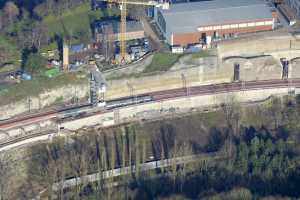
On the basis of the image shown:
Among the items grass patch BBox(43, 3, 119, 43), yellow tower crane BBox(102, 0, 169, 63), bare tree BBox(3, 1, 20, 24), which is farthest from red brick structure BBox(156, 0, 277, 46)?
bare tree BBox(3, 1, 20, 24)

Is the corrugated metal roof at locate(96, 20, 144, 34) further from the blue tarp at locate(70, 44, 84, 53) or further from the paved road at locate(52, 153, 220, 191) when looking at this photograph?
the paved road at locate(52, 153, 220, 191)

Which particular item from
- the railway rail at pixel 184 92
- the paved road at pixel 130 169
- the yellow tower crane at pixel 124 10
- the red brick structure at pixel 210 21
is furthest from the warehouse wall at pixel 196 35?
the paved road at pixel 130 169

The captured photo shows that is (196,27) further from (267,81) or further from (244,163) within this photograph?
(244,163)

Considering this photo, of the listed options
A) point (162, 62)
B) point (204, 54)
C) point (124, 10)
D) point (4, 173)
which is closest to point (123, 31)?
point (124, 10)

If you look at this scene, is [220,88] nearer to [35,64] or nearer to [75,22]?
[75,22]

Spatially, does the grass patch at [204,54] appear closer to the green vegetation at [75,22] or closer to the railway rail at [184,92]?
the railway rail at [184,92]

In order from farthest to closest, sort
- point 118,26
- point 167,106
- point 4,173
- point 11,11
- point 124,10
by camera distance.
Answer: point 11,11
point 118,26
point 124,10
point 167,106
point 4,173
